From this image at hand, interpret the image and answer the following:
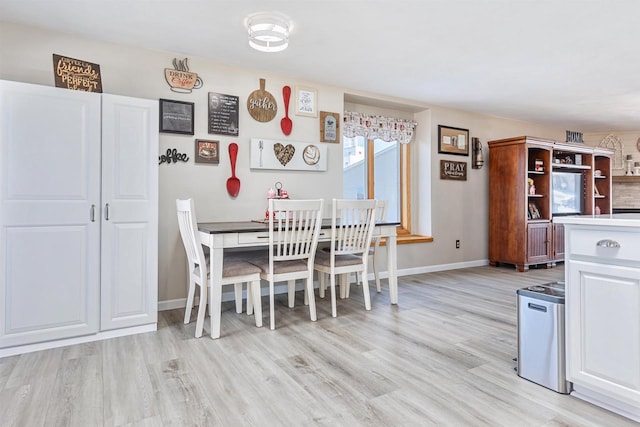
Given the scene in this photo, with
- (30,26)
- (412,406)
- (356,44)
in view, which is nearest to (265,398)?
(412,406)

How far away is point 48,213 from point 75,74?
992 mm

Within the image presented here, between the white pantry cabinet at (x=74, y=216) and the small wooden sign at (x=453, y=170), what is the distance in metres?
3.71

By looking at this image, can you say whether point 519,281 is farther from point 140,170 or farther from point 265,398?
point 140,170

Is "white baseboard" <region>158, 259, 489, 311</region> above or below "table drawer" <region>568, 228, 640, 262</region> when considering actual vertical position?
below

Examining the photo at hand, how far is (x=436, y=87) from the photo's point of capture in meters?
4.21

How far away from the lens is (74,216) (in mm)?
2453

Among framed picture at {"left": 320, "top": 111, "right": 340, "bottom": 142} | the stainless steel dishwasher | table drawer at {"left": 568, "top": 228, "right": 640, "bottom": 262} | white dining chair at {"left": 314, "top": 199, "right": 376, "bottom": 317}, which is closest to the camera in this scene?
table drawer at {"left": 568, "top": 228, "right": 640, "bottom": 262}

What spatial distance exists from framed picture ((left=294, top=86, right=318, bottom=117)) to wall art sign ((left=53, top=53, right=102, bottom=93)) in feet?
6.01

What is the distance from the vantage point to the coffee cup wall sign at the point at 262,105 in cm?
367

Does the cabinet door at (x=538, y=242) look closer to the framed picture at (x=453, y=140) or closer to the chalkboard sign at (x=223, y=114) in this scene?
the framed picture at (x=453, y=140)

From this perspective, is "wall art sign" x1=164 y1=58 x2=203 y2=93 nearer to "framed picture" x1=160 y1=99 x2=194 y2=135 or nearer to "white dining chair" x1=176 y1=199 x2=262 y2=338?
"framed picture" x1=160 y1=99 x2=194 y2=135

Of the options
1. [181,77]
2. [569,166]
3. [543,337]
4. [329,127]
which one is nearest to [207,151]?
[181,77]

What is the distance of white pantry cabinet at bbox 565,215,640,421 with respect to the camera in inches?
61.1

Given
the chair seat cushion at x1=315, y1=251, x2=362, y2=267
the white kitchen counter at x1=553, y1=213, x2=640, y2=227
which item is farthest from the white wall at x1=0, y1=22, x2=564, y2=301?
the white kitchen counter at x1=553, y1=213, x2=640, y2=227
